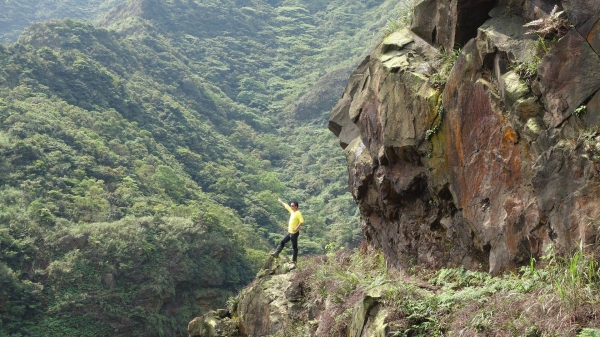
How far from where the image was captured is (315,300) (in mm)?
11820

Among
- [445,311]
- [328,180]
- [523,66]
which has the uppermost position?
[523,66]

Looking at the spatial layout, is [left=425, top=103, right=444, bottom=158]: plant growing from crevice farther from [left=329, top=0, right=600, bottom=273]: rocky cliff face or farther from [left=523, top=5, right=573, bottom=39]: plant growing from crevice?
[left=523, top=5, right=573, bottom=39]: plant growing from crevice

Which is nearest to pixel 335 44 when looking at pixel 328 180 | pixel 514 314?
pixel 328 180

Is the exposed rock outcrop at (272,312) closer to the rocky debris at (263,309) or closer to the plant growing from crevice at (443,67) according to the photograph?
the rocky debris at (263,309)

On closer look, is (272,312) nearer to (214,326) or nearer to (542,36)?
(214,326)

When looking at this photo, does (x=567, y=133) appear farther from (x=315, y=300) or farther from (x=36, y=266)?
(x=36, y=266)

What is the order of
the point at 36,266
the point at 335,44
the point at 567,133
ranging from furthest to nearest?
1. the point at 335,44
2. the point at 36,266
3. the point at 567,133

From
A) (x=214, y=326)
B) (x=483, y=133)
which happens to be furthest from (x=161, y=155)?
(x=483, y=133)

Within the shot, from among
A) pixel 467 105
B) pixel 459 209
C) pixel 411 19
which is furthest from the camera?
pixel 411 19

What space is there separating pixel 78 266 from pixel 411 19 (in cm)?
2900

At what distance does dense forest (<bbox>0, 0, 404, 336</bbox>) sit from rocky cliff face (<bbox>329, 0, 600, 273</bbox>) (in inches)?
196

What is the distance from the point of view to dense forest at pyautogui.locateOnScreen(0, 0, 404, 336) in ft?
117

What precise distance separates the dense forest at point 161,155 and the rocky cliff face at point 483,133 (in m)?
4.98

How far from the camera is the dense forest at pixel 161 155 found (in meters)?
35.7
